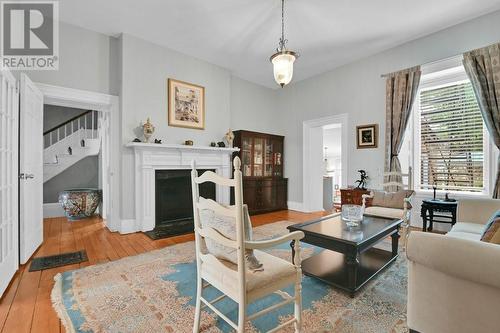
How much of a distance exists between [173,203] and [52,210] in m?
2.90

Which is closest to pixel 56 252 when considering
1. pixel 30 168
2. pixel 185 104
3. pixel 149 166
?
pixel 30 168

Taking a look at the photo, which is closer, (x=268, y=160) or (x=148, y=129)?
(x=148, y=129)

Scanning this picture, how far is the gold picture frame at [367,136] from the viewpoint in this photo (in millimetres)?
4516

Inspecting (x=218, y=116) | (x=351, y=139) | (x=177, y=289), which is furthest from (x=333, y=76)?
(x=177, y=289)

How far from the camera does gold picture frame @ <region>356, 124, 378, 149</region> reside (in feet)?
14.8

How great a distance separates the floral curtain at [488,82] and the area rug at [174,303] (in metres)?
2.40

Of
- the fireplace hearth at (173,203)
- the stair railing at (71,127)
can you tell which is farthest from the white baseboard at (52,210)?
the fireplace hearth at (173,203)

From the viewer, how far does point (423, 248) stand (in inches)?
52.2

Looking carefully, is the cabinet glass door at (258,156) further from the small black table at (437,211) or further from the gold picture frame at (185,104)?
the small black table at (437,211)

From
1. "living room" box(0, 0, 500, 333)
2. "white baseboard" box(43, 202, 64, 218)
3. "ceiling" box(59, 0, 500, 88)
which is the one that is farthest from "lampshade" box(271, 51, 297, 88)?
"white baseboard" box(43, 202, 64, 218)

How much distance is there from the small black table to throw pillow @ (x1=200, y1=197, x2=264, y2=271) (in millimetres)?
3418

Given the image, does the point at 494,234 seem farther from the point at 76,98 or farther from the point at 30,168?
the point at 76,98

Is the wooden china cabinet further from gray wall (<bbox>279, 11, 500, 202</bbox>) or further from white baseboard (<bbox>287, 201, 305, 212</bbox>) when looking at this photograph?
gray wall (<bbox>279, 11, 500, 202</bbox>)

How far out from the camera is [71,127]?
595 centimetres
